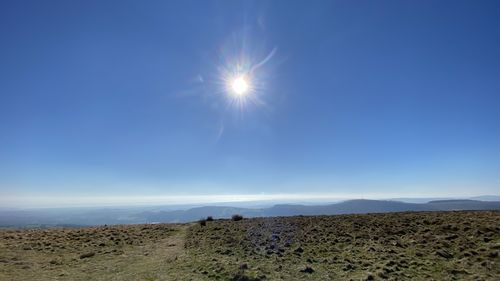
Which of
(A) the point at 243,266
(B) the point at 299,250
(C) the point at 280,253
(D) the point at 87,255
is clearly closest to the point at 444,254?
(B) the point at 299,250

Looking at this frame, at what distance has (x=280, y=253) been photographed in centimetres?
2150

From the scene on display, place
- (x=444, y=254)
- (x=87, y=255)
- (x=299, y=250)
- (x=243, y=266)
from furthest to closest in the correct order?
1. (x=87, y=255)
2. (x=299, y=250)
3. (x=444, y=254)
4. (x=243, y=266)

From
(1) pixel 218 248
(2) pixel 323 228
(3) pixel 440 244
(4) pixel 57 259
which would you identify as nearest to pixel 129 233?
(4) pixel 57 259

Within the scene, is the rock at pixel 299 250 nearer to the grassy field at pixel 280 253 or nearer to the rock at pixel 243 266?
the grassy field at pixel 280 253

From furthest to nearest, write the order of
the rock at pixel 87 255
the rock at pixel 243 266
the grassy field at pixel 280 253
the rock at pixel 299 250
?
the rock at pixel 87 255
the rock at pixel 299 250
the rock at pixel 243 266
the grassy field at pixel 280 253

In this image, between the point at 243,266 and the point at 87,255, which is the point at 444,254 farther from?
the point at 87,255

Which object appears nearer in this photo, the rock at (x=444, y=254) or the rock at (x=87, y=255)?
the rock at (x=444, y=254)

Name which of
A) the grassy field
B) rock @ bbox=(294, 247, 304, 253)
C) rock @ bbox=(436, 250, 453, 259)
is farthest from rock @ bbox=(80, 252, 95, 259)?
rock @ bbox=(436, 250, 453, 259)

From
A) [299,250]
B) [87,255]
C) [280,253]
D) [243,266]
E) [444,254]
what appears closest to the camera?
[243,266]

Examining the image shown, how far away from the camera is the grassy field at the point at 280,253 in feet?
56.0

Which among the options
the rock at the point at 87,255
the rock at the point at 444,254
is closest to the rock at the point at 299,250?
the rock at the point at 444,254

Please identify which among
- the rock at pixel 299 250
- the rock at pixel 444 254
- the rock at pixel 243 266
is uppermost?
the rock at pixel 444 254

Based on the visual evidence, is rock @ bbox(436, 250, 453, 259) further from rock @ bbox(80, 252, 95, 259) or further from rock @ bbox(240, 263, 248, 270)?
rock @ bbox(80, 252, 95, 259)

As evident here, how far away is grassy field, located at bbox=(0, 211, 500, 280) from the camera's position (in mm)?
17062
